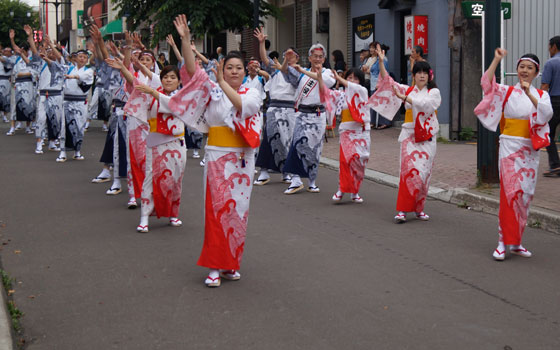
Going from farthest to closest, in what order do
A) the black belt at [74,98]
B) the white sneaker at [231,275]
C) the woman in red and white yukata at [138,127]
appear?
the black belt at [74,98] < the woman in red and white yukata at [138,127] < the white sneaker at [231,275]

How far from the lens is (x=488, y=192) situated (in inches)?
401

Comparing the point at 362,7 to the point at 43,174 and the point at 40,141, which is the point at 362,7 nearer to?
the point at 40,141

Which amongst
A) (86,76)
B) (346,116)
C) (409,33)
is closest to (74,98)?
(86,76)

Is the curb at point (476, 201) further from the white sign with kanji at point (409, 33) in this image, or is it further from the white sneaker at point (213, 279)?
the white sign with kanji at point (409, 33)

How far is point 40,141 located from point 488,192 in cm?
940

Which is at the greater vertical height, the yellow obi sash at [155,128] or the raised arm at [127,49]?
the raised arm at [127,49]

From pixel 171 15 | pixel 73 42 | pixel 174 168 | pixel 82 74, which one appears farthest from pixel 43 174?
pixel 73 42

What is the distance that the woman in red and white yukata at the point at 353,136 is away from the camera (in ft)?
33.7

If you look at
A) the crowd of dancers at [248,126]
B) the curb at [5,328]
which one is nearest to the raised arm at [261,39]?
the crowd of dancers at [248,126]

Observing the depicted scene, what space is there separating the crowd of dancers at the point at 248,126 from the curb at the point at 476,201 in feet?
3.01

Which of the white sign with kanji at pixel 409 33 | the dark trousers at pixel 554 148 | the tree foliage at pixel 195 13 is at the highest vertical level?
the tree foliage at pixel 195 13

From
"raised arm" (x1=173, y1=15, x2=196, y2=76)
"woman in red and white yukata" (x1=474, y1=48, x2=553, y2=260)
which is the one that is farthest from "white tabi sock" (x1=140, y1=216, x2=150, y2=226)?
"woman in red and white yukata" (x1=474, y1=48, x2=553, y2=260)

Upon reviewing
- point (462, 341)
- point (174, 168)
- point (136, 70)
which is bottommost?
point (462, 341)

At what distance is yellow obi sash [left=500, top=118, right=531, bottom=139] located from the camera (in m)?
7.23
